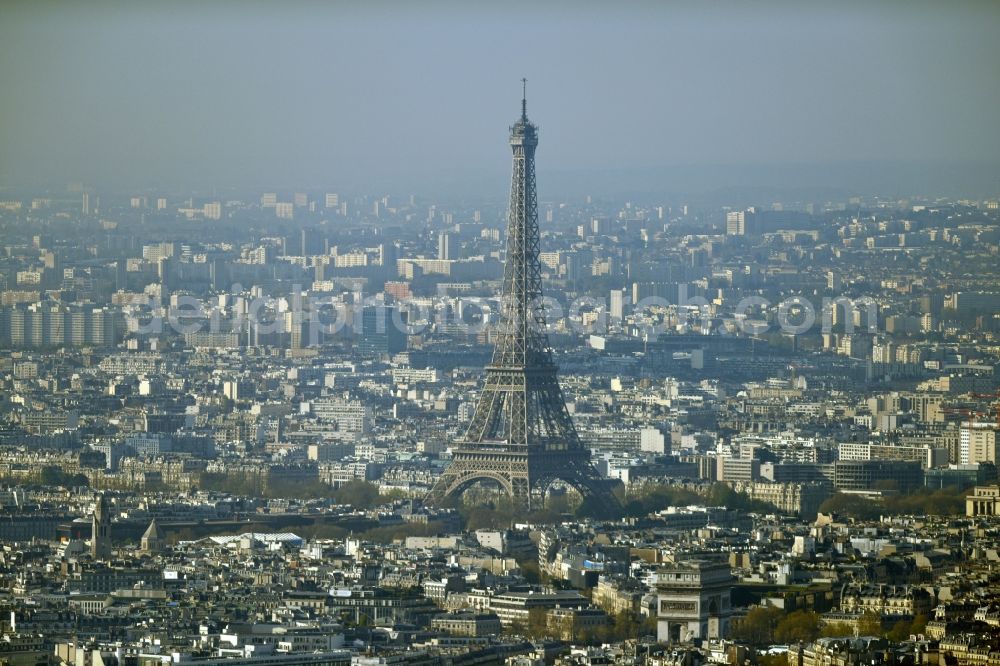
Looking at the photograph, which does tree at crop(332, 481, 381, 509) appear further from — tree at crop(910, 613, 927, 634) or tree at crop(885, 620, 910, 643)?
tree at crop(885, 620, 910, 643)

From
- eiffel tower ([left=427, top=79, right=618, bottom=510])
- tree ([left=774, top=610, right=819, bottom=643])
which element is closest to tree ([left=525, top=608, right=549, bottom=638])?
tree ([left=774, top=610, right=819, bottom=643])

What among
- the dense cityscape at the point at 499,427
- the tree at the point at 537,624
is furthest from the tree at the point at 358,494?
the tree at the point at 537,624

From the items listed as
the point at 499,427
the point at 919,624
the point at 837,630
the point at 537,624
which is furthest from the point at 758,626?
the point at 499,427

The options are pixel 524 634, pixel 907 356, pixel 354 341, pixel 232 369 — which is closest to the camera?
pixel 524 634

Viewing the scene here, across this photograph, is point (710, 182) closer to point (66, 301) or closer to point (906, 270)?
point (906, 270)

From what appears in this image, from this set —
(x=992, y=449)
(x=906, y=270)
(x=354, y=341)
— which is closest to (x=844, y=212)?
(x=906, y=270)

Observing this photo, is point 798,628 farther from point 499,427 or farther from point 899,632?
point 499,427
